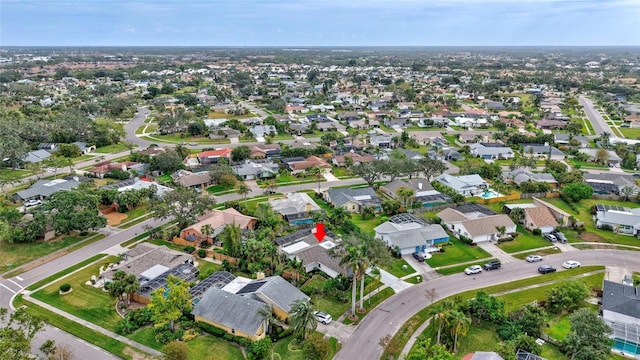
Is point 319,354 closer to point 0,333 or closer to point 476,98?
point 0,333

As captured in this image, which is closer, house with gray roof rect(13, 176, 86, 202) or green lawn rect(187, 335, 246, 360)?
green lawn rect(187, 335, 246, 360)

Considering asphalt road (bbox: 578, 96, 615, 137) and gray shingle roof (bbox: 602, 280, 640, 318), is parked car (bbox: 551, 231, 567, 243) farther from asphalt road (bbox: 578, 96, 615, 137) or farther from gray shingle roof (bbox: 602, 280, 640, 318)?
asphalt road (bbox: 578, 96, 615, 137)

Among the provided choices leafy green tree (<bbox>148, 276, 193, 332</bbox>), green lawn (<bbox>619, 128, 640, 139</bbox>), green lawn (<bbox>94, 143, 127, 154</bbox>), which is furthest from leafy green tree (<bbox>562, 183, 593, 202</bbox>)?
green lawn (<bbox>94, 143, 127, 154</bbox>)

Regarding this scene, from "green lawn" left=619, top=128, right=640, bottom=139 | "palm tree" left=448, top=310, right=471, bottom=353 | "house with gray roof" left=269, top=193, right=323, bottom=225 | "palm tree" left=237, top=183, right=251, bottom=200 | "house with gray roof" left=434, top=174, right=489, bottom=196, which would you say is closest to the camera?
"palm tree" left=448, top=310, right=471, bottom=353

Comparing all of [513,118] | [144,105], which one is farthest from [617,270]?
[144,105]

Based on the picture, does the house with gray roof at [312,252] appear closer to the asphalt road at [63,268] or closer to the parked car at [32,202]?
the asphalt road at [63,268]

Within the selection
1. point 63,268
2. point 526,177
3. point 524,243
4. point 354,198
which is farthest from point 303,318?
point 526,177

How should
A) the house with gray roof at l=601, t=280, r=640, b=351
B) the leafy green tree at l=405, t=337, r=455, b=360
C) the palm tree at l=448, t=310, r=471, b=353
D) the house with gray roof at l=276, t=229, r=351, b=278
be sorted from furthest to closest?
1. the house with gray roof at l=276, t=229, r=351, b=278
2. the house with gray roof at l=601, t=280, r=640, b=351
3. the palm tree at l=448, t=310, r=471, b=353
4. the leafy green tree at l=405, t=337, r=455, b=360

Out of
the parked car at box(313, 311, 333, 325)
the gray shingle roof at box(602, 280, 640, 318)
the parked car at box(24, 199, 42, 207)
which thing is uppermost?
the gray shingle roof at box(602, 280, 640, 318)
